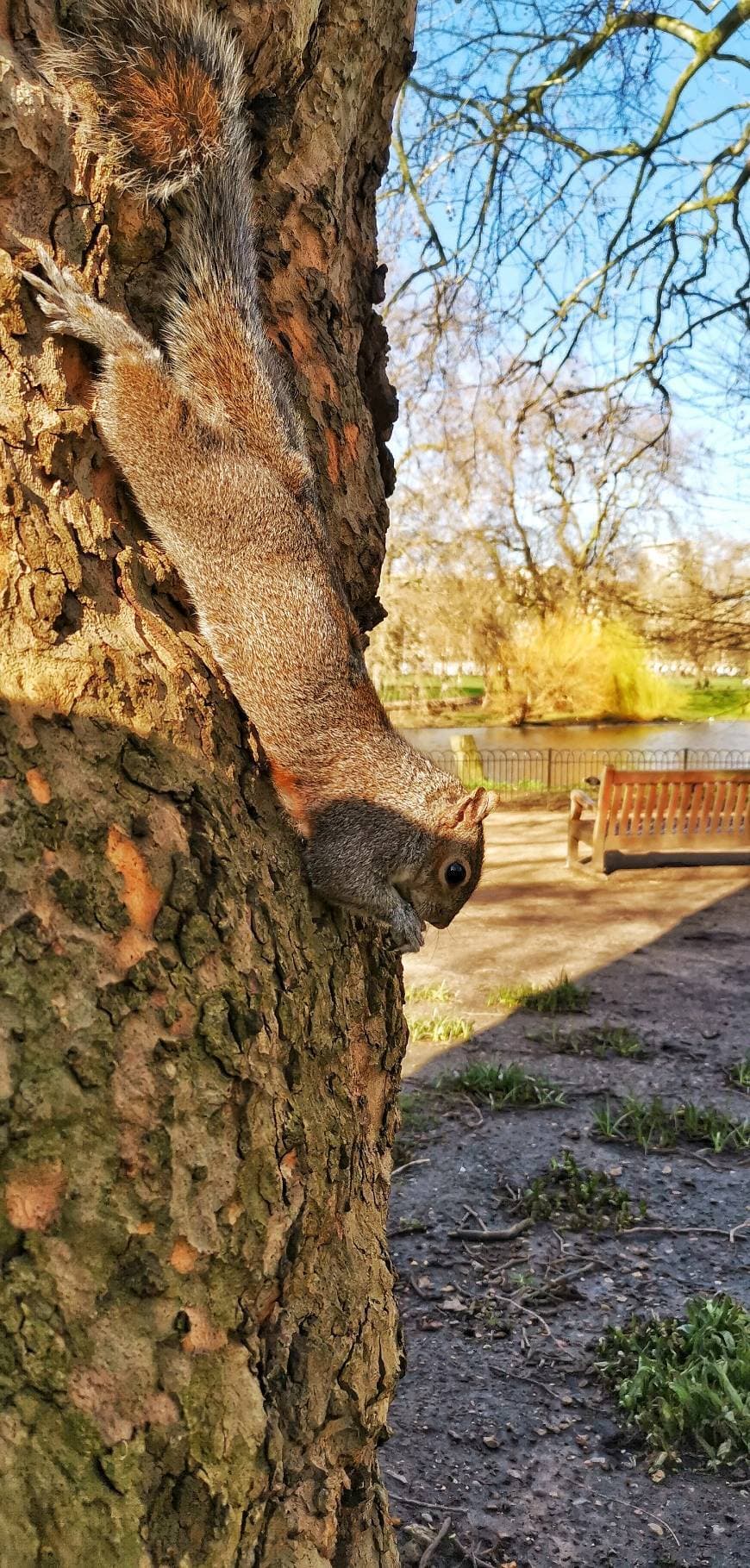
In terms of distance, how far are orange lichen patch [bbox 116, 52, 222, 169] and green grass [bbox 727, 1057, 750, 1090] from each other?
4.31 metres

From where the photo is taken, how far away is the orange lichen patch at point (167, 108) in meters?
1.46

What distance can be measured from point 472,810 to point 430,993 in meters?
3.62

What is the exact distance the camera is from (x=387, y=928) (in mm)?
2020

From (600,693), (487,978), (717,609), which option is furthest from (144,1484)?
(600,693)

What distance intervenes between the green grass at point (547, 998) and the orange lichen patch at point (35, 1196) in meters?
4.82

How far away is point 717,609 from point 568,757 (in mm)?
10050

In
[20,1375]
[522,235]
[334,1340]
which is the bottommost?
[334,1340]

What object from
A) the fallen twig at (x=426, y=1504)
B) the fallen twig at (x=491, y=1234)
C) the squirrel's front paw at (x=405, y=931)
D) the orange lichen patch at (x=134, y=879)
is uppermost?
the orange lichen patch at (x=134, y=879)

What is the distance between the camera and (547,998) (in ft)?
18.8

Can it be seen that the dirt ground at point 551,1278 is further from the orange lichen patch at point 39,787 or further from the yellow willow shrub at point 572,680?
the yellow willow shrub at point 572,680

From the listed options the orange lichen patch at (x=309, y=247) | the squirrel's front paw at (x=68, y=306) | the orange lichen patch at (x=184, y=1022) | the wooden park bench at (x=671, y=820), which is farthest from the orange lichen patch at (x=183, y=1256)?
the wooden park bench at (x=671, y=820)

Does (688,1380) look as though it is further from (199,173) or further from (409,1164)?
(199,173)

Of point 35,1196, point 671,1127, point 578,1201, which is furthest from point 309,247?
point 671,1127

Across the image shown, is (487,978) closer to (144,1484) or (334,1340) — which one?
(334,1340)
